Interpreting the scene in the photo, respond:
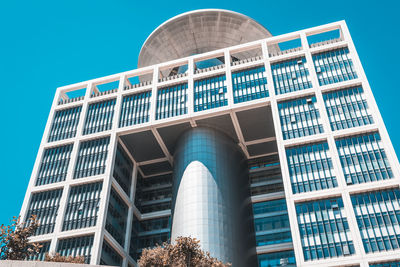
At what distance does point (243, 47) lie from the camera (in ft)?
215

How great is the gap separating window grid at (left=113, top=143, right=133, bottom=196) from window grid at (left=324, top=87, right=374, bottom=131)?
1123 inches

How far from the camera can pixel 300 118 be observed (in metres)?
55.6

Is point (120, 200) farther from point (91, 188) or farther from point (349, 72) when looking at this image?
point (349, 72)

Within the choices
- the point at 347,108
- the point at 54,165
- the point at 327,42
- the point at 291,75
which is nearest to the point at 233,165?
the point at 291,75

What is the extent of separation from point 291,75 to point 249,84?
18.7 feet

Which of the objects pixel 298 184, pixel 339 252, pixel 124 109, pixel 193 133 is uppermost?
pixel 124 109

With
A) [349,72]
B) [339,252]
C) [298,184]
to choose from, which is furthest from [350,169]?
[349,72]

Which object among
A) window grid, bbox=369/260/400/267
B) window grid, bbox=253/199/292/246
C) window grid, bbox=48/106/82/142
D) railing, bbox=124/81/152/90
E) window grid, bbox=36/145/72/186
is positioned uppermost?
railing, bbox=124/81/152/90

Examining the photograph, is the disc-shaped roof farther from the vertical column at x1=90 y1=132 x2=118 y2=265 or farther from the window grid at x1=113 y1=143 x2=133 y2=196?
the vertical column at x1=90 y1=132 x2=118 y2=265

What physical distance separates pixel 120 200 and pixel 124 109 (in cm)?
1303

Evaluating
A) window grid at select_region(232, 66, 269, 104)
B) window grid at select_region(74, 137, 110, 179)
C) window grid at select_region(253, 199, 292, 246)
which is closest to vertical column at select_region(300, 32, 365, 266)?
window grid at select_region(232, 66, 269, 104)

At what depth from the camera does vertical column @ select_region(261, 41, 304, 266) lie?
4531cm

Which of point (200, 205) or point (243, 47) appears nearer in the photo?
point (200, 205)

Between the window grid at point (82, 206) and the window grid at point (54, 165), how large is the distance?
3.44 m
